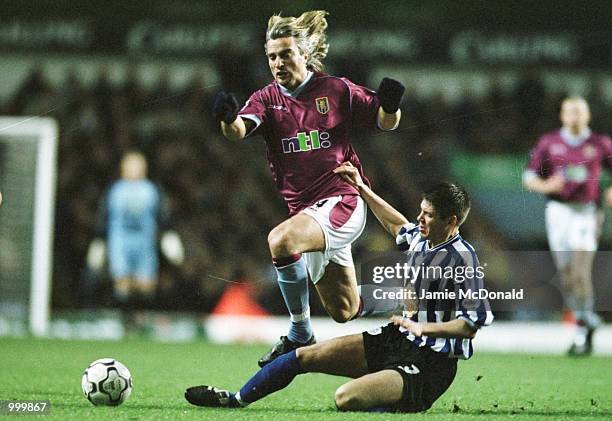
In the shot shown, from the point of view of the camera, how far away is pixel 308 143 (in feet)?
15.0

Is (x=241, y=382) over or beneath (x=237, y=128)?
beneath

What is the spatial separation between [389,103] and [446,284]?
2.83 feet

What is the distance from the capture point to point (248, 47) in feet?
17.1

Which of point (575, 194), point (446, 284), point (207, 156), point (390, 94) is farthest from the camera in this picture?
point (207, 156)

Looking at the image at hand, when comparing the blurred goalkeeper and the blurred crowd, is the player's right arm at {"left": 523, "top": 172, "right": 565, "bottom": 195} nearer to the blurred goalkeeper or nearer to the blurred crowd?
the blurred crowd

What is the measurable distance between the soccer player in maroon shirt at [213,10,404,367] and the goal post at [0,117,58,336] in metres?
3.39

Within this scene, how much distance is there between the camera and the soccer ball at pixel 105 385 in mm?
4223

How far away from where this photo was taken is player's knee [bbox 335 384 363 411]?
3.94 meters

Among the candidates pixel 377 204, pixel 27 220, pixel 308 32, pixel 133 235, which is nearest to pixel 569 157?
pixel 377 204

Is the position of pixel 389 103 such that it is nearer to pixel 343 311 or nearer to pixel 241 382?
pixel 343 311

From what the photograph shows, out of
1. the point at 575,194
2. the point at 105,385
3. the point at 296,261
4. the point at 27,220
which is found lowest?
the point at 105,385

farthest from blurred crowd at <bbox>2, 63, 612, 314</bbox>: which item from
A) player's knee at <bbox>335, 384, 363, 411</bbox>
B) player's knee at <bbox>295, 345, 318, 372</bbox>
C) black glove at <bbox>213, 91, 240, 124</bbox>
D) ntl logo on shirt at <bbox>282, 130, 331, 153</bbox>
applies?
player's knee at <bbox>335, 384, 363, 411</bbox>

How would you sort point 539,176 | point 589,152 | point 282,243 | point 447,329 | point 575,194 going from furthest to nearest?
point 575,194, point 589,152, point 539,176, point 282,243, point 447,329

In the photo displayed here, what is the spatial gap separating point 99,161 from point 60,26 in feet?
4.85
